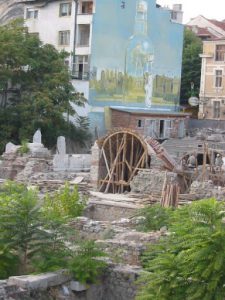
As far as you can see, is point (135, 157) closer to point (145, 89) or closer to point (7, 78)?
point (7, 78)

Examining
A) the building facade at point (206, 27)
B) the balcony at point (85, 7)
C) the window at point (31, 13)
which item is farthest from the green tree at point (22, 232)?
the building facade at point (206, 27)

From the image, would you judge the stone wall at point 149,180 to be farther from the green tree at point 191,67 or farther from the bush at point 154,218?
the green tree at point 191,67

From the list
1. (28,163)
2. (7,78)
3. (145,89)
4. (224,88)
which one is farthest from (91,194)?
(224,88)

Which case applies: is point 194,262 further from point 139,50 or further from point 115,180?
point 139,50

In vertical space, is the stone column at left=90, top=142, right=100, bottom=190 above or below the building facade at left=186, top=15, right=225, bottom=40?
below

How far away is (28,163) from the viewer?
104 feet

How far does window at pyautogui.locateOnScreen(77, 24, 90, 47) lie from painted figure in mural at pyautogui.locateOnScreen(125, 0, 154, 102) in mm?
2951

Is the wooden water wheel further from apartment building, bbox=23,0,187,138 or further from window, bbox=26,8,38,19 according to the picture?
window, bbox=26,8,38,19

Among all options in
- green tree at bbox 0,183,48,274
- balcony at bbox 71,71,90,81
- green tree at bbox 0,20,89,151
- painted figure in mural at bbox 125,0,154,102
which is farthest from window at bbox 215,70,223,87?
green tree at bbox 0,183,48,274

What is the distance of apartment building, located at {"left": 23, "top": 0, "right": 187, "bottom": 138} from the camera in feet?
147

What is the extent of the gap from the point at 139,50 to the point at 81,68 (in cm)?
449

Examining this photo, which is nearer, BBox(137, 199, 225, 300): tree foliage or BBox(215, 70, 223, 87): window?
BBox(137, 199, 225, 300): tree foliage

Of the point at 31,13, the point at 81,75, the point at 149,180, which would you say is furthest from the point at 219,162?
the point at 31,13

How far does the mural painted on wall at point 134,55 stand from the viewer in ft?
148
